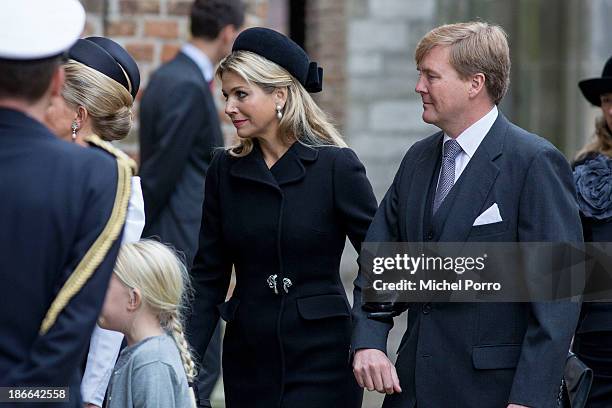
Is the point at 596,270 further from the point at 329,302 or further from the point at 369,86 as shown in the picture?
the point at 369,86

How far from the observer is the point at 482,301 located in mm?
4055

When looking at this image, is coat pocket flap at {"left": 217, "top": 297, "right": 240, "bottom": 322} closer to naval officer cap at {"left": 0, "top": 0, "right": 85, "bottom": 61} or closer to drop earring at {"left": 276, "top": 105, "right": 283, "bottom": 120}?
drop earring at {"left": 276, "top": 105, "right": 283, "bottom": 120}

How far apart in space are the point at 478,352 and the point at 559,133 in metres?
7.03

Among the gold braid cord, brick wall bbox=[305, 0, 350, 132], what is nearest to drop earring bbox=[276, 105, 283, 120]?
the gold braid cord

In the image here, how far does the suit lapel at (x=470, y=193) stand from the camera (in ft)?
13.3

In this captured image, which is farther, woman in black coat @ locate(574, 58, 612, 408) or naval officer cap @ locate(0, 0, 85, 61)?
woman in black coat @ locate(574, 58, 612, 408)

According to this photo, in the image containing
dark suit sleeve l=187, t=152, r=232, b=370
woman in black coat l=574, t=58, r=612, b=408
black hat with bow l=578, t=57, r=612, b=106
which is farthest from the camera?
black hat with bow l=578, t=57, r=612, b=106

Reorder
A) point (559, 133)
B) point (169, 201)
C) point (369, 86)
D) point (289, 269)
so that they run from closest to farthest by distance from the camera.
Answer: point (289, 269), point (169, 201), point (369, 86), point (559, 133)

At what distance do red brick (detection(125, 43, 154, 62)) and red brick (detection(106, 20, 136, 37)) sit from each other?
0.07 meters

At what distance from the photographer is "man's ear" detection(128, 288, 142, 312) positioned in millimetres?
3914

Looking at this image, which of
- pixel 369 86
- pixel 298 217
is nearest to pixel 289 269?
pixel 298 217

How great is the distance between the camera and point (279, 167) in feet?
15.2

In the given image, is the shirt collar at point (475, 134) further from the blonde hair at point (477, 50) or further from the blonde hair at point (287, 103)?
the blonde hair at point (287, 103)

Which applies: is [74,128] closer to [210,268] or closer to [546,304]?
[210,268]
